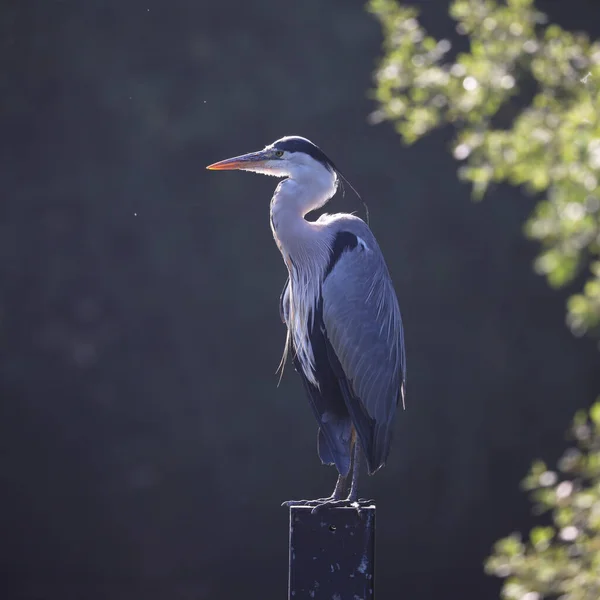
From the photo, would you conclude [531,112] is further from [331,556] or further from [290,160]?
[331,556]

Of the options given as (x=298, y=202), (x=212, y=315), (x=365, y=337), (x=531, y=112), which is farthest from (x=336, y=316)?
(x=212, y=315)

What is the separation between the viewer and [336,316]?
273cm

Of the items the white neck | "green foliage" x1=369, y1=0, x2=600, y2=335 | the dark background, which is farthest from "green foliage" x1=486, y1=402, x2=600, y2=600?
the dark background

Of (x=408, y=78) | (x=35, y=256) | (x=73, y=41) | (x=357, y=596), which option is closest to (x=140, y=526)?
(x=35, y=256)

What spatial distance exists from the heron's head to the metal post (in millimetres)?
1135

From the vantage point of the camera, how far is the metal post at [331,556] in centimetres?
192

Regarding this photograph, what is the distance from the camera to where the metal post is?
1.92 meters

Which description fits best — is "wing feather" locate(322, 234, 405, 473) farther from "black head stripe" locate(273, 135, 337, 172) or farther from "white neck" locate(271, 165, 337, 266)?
"black head stripe" locate(273, 135, 337, 172)

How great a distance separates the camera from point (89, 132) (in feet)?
18.4

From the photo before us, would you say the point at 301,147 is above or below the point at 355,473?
above

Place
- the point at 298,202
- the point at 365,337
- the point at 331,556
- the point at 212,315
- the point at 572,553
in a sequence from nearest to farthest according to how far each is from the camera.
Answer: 1. the point at 331,556
2. the point at 572,553
3. the point at 365,337
4. the point at 298,202
5. the point at 212,315

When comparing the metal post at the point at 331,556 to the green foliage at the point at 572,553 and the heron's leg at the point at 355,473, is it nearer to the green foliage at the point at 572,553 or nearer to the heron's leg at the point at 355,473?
the green foliage at the point at 572,553

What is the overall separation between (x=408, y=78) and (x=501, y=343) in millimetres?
3060

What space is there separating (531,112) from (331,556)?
1.01 metres
